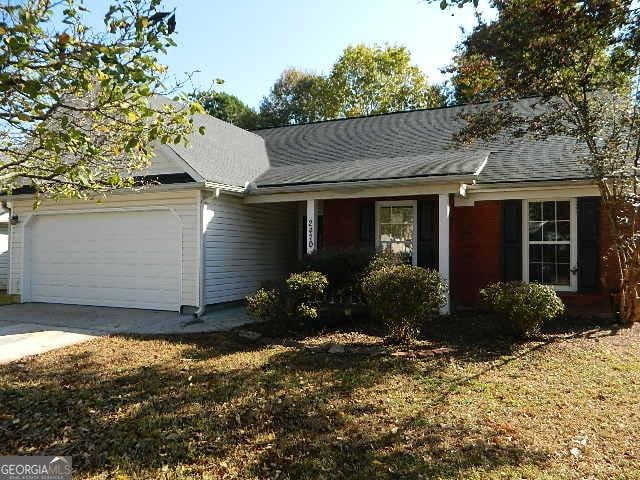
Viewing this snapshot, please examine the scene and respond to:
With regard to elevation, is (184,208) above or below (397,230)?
above

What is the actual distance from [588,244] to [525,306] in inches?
141

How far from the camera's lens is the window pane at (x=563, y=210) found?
9.66m

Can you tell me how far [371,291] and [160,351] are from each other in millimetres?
3403

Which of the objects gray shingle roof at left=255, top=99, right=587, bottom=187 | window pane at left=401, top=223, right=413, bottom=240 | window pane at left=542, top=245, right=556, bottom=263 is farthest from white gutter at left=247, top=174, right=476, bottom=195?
window pane at left=542, top=245, right=556, bottom=263

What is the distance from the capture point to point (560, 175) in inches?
353

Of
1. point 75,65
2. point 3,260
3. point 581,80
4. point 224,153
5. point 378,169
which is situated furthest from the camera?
point 3,260

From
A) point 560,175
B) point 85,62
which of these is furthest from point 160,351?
point 560,175

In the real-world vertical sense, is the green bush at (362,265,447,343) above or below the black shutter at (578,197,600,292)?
below

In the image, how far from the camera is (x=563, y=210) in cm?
973

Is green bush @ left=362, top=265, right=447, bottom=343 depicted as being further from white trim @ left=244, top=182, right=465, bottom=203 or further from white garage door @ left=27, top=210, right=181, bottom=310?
white garage door @ left=27, top=210, right=181, bottom=310

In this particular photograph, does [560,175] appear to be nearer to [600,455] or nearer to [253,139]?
[600,455]

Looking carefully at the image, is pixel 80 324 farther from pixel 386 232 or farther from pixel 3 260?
pixel 3 260

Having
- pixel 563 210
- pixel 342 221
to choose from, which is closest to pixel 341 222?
pixel 342 221

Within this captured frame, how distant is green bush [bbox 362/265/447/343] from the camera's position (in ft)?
22.2
